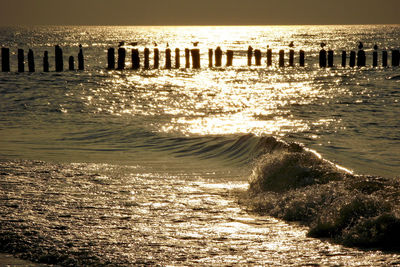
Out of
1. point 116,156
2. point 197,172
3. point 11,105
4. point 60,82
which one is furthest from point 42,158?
point 60,82

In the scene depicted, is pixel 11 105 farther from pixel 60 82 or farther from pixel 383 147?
pixel 383 147

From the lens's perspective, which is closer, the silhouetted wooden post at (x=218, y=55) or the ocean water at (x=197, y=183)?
the ocean water at (x=197, y=183)

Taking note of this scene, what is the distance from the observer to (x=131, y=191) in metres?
7.70

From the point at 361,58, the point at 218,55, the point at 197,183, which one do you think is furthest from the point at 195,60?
the point at 197,183

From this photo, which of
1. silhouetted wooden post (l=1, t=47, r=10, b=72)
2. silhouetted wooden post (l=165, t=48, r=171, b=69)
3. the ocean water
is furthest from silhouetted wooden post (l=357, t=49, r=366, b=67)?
silhouetted wooden post (l=1, t=47, r=10, b=72)

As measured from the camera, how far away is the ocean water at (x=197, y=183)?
5.48 meters

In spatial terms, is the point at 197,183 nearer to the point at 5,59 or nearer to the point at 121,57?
the point at 5,59

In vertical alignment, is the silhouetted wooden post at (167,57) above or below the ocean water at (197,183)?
above

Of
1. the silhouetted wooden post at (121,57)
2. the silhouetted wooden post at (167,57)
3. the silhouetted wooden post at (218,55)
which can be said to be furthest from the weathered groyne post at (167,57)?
the silhouetted wooden post at (218,55)

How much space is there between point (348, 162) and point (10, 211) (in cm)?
596

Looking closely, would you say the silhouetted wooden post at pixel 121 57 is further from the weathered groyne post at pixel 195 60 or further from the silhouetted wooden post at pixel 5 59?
the silhouetted wooden post at pixel 5 59

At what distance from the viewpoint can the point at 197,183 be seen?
830 centimetres

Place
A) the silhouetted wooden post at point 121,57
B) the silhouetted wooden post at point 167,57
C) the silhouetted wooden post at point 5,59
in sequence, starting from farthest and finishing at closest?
1. the silhouetted wooden post at point 167,57
2. the silhouetted wooden post at point 121,57
3. the silhouetted wooden post at point 5,59

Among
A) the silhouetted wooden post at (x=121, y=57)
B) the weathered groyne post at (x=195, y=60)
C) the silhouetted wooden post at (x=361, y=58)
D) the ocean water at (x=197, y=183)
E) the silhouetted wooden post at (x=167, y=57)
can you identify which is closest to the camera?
the ocean water at (x=197, y=183)
